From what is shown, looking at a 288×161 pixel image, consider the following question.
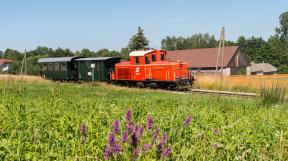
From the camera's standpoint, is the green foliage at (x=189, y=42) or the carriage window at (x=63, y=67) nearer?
the carriage window at (x=63, y=67)

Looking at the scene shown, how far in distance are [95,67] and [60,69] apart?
4.39 metres

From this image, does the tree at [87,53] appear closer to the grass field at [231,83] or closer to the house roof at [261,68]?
the house roof at [261,68]

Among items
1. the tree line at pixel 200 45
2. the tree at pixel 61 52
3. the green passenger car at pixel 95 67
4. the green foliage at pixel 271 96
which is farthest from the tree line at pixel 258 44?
the green foliage at pixel 271 96

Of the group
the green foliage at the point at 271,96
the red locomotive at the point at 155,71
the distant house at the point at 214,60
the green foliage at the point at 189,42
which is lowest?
the green foliage at the point at 271,96

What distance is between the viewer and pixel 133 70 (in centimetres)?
2911

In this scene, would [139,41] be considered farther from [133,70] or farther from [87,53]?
[133,70]

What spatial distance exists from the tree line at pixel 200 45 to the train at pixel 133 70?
21621 mm

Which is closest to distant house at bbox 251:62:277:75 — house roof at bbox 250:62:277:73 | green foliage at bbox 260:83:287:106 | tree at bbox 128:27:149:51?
house roof at bbox 250:62:277:73

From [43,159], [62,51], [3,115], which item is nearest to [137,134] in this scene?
[43,159]

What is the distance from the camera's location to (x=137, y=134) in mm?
2938

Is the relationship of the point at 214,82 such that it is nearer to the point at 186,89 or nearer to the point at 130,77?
the point at 186,89

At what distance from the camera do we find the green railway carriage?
34125 mm

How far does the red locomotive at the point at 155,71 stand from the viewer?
27328 millimetres

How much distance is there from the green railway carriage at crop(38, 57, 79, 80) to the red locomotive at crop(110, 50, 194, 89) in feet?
20.7
